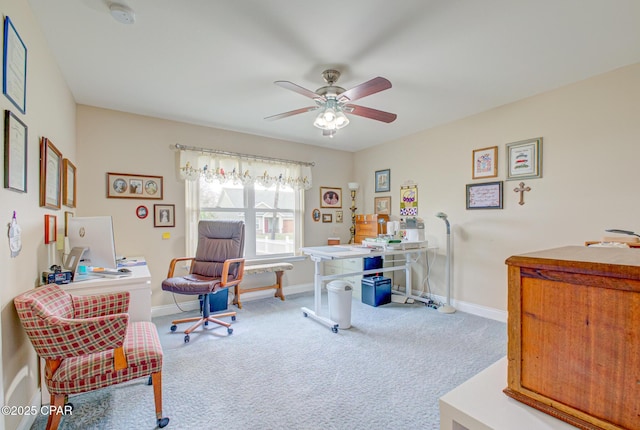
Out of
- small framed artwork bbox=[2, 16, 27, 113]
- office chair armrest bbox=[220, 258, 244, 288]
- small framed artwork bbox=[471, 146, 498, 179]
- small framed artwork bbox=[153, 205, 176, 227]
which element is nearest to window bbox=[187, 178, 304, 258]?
small framed artwork bbox=[153, 205, 176, 227]

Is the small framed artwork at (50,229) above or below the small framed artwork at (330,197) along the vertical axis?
below

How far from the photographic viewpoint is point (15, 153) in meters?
1.54

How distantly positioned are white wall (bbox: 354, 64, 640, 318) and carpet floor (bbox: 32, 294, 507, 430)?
0.77 metres

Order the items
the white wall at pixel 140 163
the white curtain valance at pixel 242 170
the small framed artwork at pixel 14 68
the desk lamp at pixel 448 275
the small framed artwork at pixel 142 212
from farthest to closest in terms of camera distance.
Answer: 1. the white curtain valance at pixel 242 170
2. the desk lamp at pixel 448 275
3. the small framed artwork at pixel 142 212
4. the white wall at pixel 140 163
5. the small framed artwork at pixel 14 68

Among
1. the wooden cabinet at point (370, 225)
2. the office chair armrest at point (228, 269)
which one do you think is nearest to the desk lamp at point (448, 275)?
the wooden cabinet at point (370, 225)

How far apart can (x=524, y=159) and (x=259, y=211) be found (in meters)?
3.37

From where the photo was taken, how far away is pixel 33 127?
183 cm

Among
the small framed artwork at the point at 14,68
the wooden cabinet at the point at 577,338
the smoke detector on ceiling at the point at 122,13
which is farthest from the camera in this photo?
the smoke detector on ceiling at the point at 122,13

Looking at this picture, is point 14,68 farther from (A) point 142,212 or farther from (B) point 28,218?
(A) point 142,212

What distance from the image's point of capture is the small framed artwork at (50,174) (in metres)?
1.98

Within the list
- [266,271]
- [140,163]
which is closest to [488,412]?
[266,271]

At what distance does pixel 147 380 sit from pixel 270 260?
7.59ft

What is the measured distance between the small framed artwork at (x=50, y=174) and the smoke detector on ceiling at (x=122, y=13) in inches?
37.6

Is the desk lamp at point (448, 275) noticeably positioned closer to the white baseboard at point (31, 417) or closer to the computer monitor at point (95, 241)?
the computer monitor at point (95, 241)
